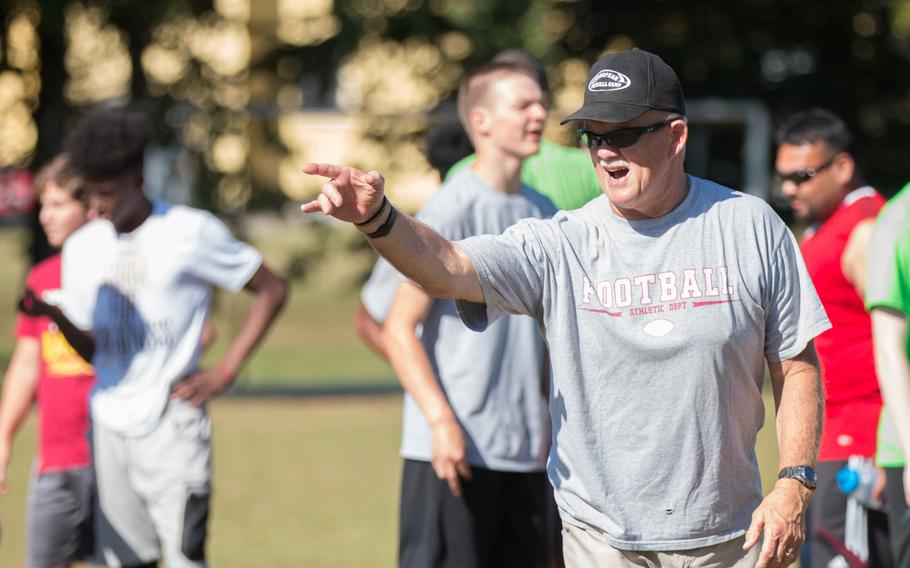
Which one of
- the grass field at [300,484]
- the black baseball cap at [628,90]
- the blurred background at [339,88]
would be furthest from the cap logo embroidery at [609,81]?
the blurred background at [339,88]

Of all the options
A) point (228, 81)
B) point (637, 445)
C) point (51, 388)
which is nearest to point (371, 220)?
point (637, 445)

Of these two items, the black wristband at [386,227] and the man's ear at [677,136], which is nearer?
the black wristband at [386,227]

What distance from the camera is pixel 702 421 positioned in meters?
3.78

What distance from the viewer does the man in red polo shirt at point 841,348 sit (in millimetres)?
5582

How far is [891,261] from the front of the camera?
4.69 meters

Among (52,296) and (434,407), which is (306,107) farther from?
(434,407)

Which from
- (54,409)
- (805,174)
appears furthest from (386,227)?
(54,409)

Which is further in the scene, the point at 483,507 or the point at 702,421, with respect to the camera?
the point at 483,507

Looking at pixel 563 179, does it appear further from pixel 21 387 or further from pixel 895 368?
pixel 21 387

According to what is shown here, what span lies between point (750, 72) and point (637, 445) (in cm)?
1363

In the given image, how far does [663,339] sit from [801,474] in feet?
1.66

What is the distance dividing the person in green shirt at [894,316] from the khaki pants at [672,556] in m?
0.91

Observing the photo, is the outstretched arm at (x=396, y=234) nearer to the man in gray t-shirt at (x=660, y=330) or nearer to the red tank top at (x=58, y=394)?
the man in gray t-shirt at (x=660, y=330)

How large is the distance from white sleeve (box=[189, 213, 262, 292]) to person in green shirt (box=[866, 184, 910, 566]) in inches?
97.8
